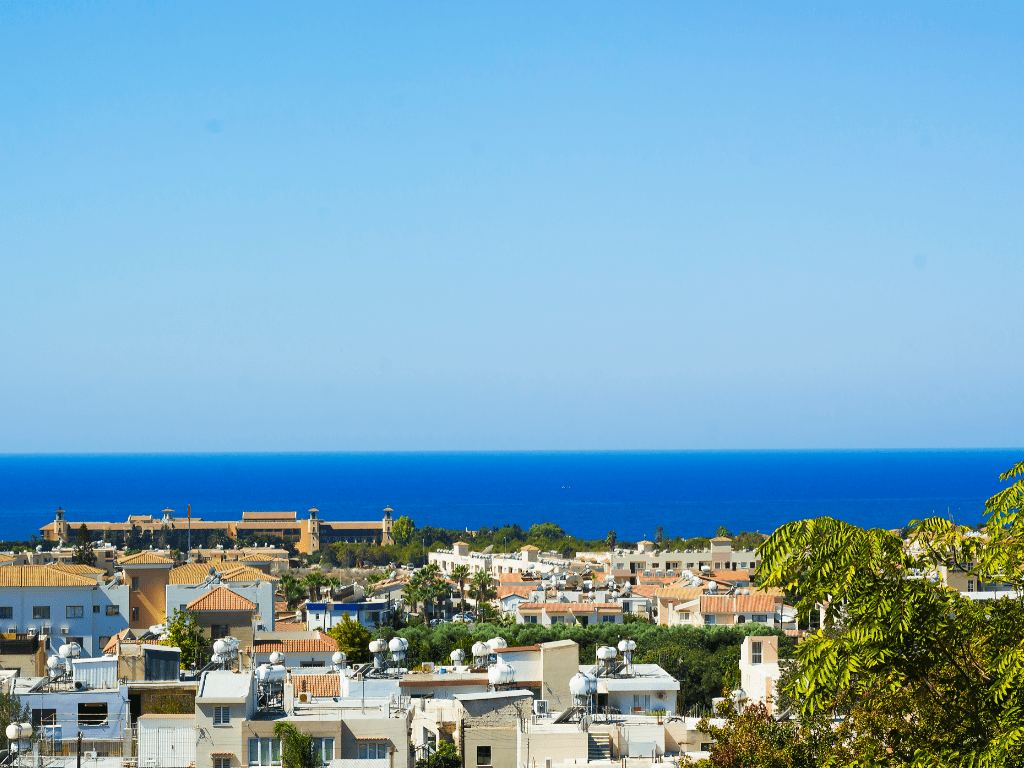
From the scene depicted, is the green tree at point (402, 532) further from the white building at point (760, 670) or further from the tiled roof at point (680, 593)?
the white building at point (760, 670)

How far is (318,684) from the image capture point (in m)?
26.7

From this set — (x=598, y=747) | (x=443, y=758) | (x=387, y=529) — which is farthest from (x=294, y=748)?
(x=387, y=529)

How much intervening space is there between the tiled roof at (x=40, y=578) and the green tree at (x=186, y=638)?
4.70 metres

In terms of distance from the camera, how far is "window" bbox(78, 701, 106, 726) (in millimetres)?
22017

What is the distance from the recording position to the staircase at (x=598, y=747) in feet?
64.7

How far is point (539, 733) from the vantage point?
1980 cm

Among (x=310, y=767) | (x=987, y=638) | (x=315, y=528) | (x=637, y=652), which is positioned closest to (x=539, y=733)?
(x=310, y=767)

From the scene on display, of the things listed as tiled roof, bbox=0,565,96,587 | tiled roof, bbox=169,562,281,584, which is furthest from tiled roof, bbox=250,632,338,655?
tiled roof, bbox=169,562,281,584

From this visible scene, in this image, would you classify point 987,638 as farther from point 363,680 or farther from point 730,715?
point 363,680

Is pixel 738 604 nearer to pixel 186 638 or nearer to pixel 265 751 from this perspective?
pixel 186 638

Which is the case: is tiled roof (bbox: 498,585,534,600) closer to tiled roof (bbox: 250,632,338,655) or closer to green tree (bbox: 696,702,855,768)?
tiled roof (bbox: 250,632,338,655)

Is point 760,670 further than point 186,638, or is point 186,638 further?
point 186,638

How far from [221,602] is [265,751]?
20.0m

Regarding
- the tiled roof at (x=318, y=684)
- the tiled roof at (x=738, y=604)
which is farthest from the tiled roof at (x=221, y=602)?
the tiled roof at (x=738, y=604)
